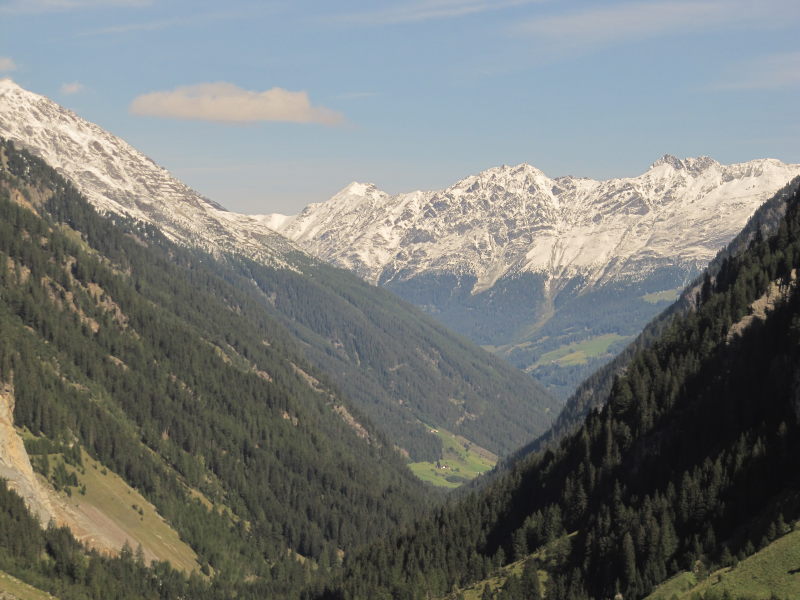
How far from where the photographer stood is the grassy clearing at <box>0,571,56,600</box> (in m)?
178

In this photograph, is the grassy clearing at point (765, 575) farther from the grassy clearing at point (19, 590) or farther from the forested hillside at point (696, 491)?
the grassy clearing at point (19, 590)

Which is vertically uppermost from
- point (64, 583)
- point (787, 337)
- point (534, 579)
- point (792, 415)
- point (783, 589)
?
point (787, 337)

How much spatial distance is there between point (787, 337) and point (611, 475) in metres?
38.4

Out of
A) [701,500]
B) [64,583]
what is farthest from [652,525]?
[64,583]

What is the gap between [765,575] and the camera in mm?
128875

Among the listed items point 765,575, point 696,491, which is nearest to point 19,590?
point 696,491

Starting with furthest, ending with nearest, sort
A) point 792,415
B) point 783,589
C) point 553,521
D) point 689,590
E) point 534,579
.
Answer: point 553,521 < point 534,579 < point 792,415 < point 689,590 < point 783,589

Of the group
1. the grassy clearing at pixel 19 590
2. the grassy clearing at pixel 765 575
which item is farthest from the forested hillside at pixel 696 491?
the grassy clearing at pixel 19 590

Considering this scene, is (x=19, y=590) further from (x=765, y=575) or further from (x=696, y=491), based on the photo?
(x=765, y=575)

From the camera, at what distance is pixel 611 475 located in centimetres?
19562

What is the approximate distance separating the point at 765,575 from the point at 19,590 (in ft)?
370

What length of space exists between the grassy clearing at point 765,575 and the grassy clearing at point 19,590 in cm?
9734

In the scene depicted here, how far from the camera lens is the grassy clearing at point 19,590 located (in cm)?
17788

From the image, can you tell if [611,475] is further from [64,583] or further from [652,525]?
[64,583]
